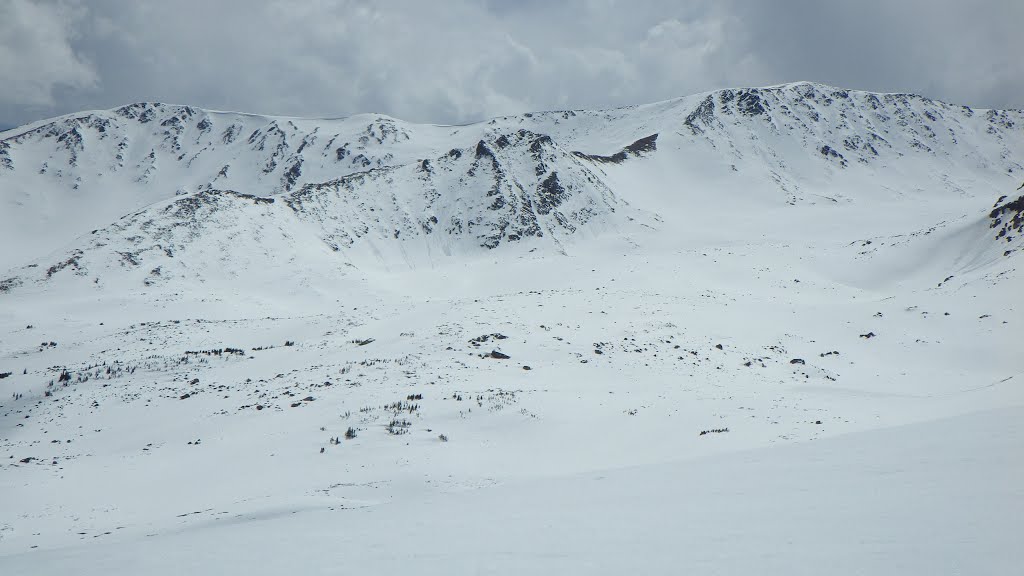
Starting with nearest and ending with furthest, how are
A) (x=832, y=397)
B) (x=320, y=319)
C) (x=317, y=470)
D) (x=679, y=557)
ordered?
(x=679, y=557)
(x=317, y=470)
(x=832, y=397)
(x=320, y=319)

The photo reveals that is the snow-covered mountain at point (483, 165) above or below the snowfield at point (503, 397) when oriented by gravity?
above

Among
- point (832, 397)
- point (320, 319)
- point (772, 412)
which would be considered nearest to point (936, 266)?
point (832, 397)

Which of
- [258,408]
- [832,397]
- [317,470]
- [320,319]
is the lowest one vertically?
[832,397]

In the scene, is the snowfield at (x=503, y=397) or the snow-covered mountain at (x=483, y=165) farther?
the snow-covered mountain at (x=483, y=165)

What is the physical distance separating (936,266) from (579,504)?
177 ft

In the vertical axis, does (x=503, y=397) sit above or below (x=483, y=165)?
below

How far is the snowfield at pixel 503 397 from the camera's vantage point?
5512mm

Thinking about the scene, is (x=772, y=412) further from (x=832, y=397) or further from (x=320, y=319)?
(x=320, y=319)

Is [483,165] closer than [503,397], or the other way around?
[503,397]

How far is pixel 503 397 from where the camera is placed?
16.0m

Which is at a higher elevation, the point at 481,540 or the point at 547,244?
the point at 547,244

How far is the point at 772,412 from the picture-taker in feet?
48.9

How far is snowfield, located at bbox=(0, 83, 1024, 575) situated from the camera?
5.51 m

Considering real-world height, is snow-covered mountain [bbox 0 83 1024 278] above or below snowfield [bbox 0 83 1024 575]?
above
